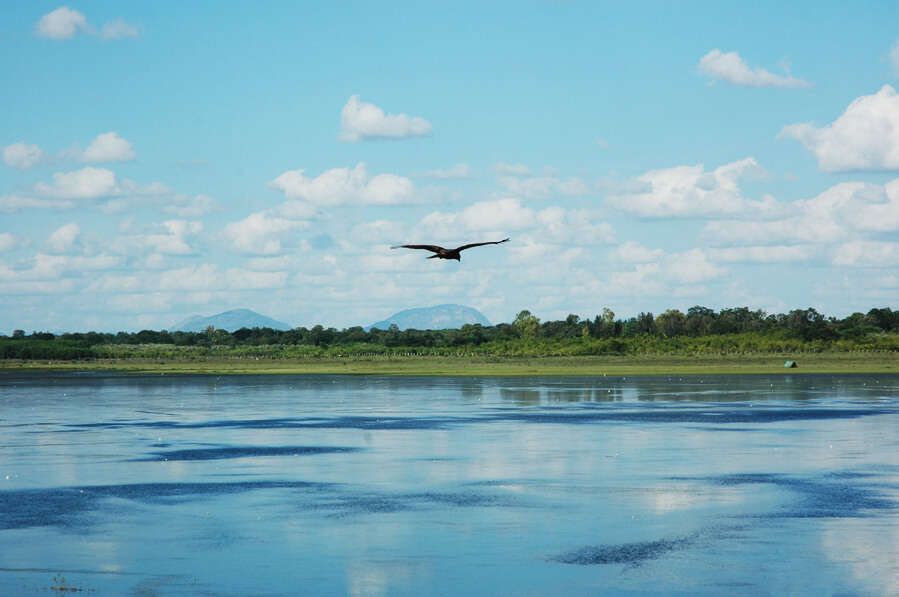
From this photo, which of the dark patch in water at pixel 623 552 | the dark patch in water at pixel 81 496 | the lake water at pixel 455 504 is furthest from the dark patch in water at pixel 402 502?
the dark patch in water at pixel 623 552

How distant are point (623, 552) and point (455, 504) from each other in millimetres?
6306

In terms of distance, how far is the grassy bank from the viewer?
118 metres

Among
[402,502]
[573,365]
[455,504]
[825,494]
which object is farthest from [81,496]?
[573,365]

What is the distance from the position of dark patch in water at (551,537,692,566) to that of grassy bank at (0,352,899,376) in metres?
92.1

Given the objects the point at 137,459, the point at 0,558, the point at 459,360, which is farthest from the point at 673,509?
the point at 459,360

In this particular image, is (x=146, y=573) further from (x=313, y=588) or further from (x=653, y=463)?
(x=653, y=463)

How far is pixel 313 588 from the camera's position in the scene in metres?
17.5

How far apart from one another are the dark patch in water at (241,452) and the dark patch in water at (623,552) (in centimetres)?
1769

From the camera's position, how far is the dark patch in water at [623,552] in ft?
63.5

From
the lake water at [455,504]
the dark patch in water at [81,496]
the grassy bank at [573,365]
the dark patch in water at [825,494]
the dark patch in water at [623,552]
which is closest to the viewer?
the lake water at [455,504]

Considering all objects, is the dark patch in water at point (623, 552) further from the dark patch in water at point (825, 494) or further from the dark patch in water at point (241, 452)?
the dark patch in water at point (241, 452)

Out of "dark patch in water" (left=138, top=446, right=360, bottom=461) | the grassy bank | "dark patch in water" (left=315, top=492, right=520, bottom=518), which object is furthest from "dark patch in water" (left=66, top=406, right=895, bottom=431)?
the grassy bank

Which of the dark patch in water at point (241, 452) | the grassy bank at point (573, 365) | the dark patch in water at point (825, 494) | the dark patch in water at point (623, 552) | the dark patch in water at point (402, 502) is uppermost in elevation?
the grassy bank at point (573, 365)

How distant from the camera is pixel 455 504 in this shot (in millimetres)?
25516
